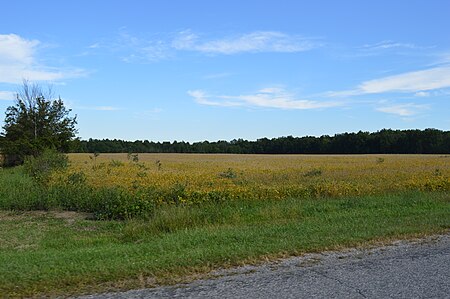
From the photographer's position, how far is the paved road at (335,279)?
5293 mm

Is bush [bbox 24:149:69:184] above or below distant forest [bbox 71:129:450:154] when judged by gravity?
below

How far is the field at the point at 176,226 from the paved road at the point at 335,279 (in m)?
0.42

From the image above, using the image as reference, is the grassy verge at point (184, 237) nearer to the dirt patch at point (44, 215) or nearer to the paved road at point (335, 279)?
the dirt patch at point (44, 215)

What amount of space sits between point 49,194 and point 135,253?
1091 cm

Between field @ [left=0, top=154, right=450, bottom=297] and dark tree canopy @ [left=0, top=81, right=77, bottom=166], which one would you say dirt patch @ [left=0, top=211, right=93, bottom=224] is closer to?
field @ [left=0, top=154, right=450, bottom=297]

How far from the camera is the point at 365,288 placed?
18.0 ft

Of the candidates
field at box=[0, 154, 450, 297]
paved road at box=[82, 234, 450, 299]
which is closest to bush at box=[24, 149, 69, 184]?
field at box=[0, 154, 450, 297]

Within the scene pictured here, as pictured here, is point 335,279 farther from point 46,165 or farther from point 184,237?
point 46,165

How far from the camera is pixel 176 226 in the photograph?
10750 mm

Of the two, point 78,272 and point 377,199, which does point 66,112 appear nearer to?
point 377,199

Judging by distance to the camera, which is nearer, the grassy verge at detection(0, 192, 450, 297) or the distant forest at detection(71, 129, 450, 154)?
the grassy verge at detection(0, 192, 450, 297)

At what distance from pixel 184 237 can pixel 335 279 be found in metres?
3.78

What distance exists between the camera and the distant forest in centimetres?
8800

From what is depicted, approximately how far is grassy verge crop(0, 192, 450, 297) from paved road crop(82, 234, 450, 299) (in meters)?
0.44
